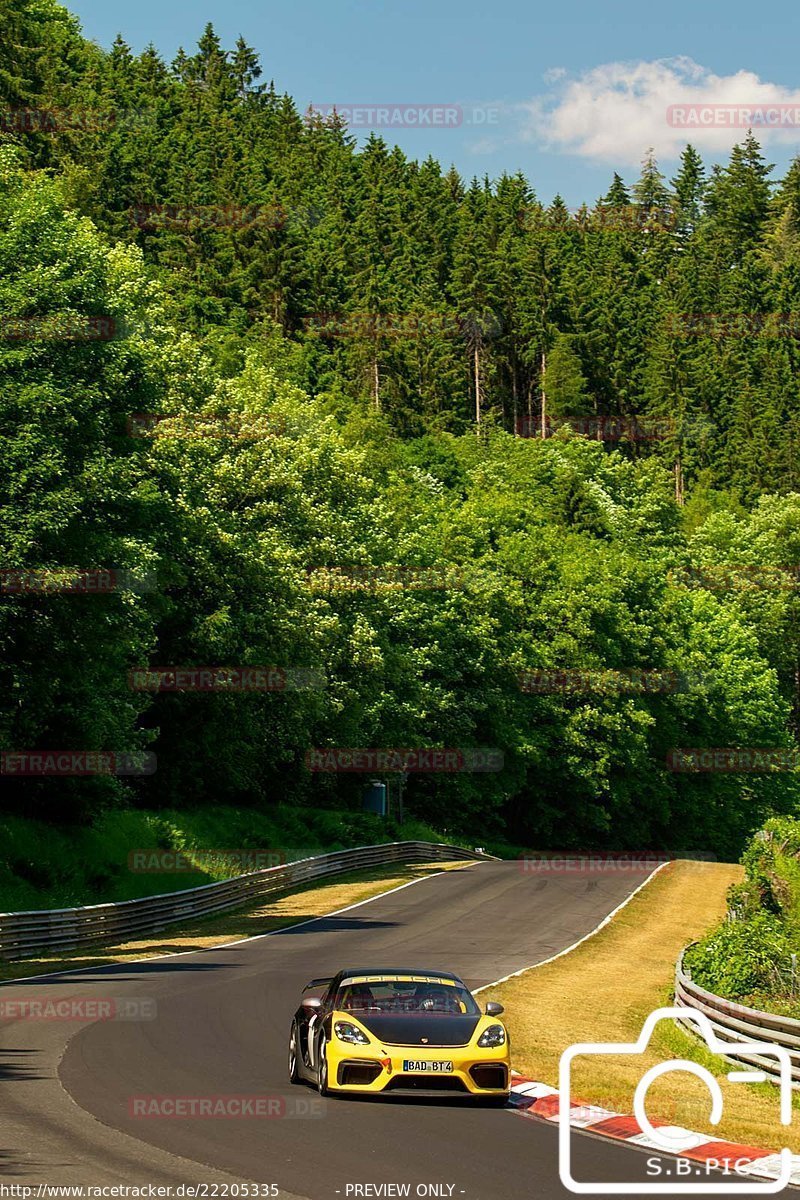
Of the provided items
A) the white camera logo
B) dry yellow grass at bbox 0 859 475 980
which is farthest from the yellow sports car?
dry yellow grass at bbox 0 859 475 980

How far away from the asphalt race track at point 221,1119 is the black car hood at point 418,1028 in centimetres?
62

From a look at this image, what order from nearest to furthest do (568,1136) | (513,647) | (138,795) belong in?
(568,1136) → (138,795) → (513,647)

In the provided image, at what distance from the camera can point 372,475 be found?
91938 millimetres

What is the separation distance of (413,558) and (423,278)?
9221 centimetres

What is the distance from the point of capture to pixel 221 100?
198 m

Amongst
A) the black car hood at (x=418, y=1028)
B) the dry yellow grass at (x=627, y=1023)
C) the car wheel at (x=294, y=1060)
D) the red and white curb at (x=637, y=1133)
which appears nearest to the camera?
the red and white curb at (x=637, y=1133)

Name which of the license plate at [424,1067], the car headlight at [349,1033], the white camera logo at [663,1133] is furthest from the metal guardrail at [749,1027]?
the car headlight at [349,1033]

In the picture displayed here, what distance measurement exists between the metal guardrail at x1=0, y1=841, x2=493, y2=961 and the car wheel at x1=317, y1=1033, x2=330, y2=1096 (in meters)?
17.2

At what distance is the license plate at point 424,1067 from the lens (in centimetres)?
1452

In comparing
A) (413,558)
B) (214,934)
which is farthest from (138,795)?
(413,558)

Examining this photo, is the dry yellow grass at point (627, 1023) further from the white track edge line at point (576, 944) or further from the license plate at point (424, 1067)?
the license plate at point (424, 1067)

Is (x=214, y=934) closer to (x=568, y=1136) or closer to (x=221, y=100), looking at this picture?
(x=568, y=1136)

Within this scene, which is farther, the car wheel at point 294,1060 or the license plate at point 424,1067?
the car wheel at point 294,1060

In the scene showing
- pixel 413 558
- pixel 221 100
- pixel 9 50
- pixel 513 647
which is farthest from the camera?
pixel 221 100
